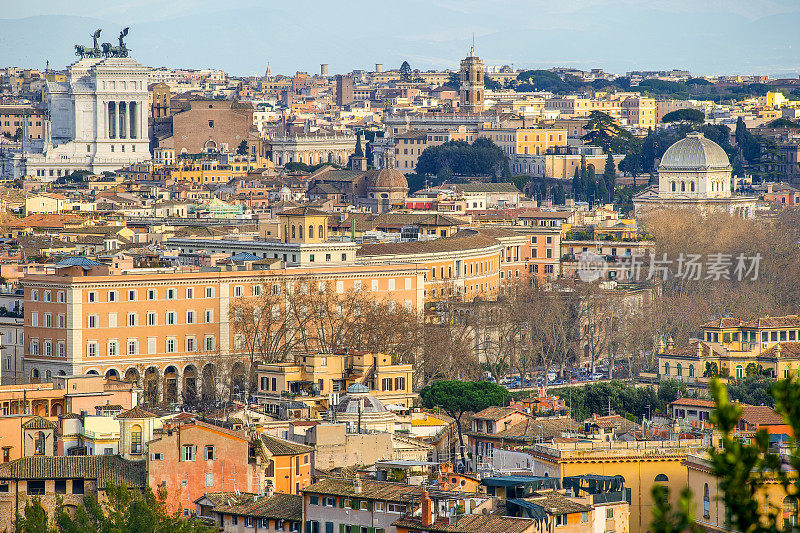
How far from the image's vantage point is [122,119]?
12725 centimetres

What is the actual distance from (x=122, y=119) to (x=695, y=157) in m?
38.3

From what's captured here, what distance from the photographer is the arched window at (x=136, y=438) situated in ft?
112

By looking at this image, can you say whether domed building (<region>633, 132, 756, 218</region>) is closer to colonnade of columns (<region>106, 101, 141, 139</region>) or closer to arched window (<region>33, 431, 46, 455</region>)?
colonnade of columns (<region>106, 101, 141, 139</region>)

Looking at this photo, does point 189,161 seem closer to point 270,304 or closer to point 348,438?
point 270,304

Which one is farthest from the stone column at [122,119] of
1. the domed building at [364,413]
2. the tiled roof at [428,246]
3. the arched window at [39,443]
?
the arched window at [39,443]

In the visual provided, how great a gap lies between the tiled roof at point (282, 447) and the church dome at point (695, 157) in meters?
69.8

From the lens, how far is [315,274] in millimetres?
59500

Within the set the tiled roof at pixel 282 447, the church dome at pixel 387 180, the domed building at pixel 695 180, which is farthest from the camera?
the domed building at pixel 695 180

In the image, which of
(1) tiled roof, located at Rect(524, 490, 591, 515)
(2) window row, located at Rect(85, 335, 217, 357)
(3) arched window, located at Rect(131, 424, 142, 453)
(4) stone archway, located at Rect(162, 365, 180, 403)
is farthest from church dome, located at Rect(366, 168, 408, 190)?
(1) tiled roof, located at Rect(524, 490, 591, 515)

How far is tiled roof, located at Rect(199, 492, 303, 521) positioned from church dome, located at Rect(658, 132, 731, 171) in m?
73.1

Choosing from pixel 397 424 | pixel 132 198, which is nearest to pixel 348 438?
pixel 397 424

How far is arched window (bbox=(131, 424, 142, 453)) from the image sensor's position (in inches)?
1342

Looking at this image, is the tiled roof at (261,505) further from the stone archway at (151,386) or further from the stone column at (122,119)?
the stone column at (122,119)

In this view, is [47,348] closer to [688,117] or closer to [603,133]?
[603,133]
